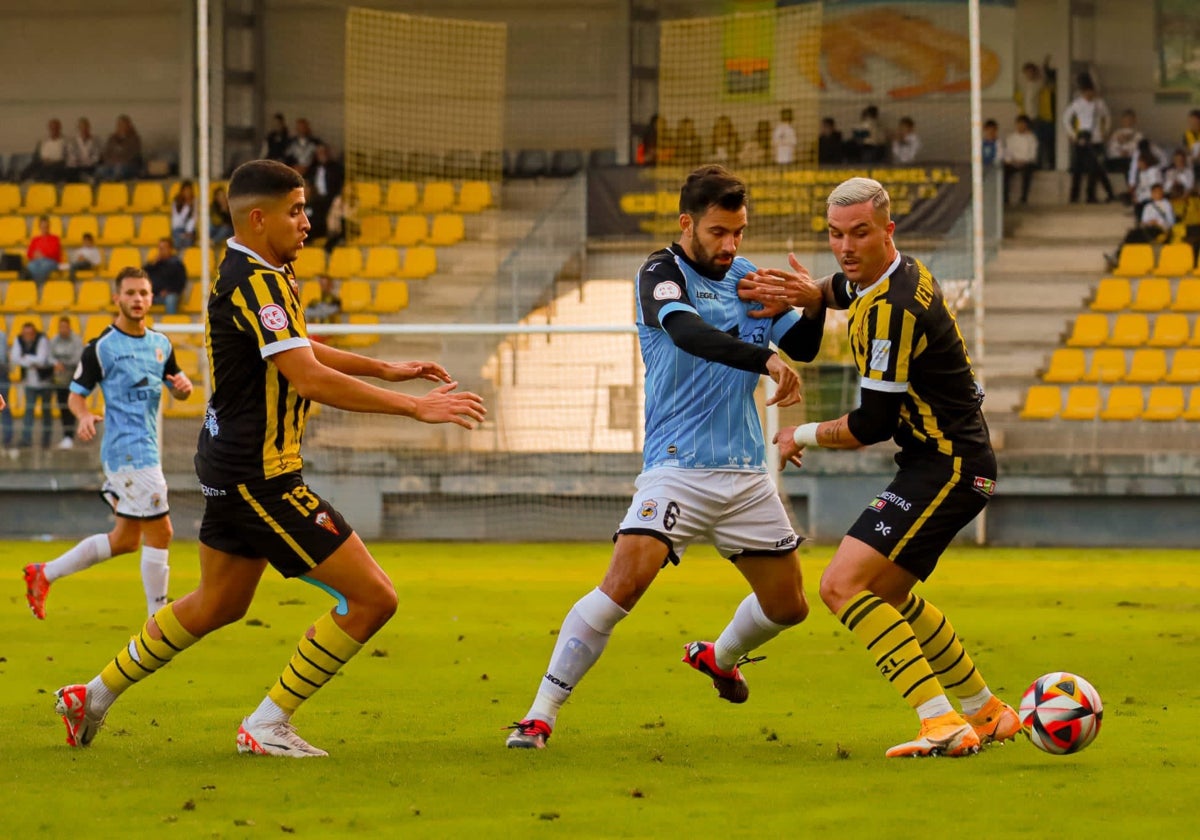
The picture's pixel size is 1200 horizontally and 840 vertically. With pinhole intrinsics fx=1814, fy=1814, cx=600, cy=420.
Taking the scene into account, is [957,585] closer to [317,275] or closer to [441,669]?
[441,669]

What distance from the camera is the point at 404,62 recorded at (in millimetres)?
25500

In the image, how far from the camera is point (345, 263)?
23.0 metres

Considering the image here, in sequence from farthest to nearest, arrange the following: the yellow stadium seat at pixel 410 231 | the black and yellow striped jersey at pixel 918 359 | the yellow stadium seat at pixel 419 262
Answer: the yellow stadium seat at pixel 410 231 < the yellow stadium seat at pixel 419 262 < the black and yellow striped jersey at pixel 918 359

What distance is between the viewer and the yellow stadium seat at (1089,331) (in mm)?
22641

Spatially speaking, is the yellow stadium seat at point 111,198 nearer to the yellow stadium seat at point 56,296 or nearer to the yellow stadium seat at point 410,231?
the yellow stadium seat at point 56,296

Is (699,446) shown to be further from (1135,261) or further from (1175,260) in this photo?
(1135,261)

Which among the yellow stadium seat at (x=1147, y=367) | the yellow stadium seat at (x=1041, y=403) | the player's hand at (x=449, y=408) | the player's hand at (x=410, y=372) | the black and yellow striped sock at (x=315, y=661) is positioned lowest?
the black and yellow striped sock at (x=315, y=661)

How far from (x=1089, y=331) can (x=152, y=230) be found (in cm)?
1263

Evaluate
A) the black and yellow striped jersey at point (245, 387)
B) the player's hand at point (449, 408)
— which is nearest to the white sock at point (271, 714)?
the black and yellow striped jersey at point (245, 387)

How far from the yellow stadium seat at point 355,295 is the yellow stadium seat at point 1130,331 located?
30.3 feet

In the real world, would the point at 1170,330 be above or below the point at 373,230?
below

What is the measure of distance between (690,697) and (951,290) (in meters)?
13.0

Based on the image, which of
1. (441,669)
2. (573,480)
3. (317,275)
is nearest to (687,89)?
(317,275)

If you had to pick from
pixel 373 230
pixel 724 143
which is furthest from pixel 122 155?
pixel 724 143
